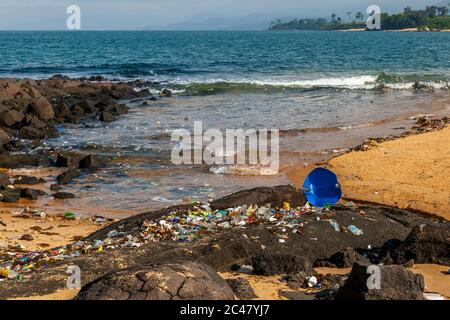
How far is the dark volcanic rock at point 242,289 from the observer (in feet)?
19.3

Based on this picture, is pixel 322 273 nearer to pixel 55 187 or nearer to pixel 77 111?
pixel 55 187

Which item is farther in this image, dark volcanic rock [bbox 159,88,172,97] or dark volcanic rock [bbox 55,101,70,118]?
dark volcanic rock [bbox 159,88,172,97]

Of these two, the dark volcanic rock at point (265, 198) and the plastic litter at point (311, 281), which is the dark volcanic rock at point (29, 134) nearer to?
the dark volcanic rock at point (265, 198)

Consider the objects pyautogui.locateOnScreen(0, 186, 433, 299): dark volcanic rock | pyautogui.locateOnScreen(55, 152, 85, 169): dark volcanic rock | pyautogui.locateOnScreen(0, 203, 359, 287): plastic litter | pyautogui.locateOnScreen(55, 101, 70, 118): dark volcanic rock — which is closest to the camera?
pyautogui.locateOnScreen(0, 186, 433, 299): dark volcanic rock

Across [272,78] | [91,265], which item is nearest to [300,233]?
[91,265]

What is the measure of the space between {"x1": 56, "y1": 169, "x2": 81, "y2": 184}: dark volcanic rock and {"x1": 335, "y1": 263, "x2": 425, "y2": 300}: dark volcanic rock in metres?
8.95

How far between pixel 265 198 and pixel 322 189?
91 cm

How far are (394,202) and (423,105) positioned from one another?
50.4 feet

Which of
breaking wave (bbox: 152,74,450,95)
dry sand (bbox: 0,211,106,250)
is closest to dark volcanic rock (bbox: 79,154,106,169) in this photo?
dry sand (bbox: 0,211,106,250)

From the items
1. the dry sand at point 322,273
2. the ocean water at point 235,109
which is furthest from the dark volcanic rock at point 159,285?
the ocean water at point 235,109

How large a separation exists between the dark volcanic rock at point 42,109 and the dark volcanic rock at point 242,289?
1688 centimetres

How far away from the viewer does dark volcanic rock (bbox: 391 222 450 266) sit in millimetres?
7230

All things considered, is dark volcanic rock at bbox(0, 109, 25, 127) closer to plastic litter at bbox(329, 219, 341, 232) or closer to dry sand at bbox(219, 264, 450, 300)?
plastic litter at bbox(329, 219, 341, 232)
